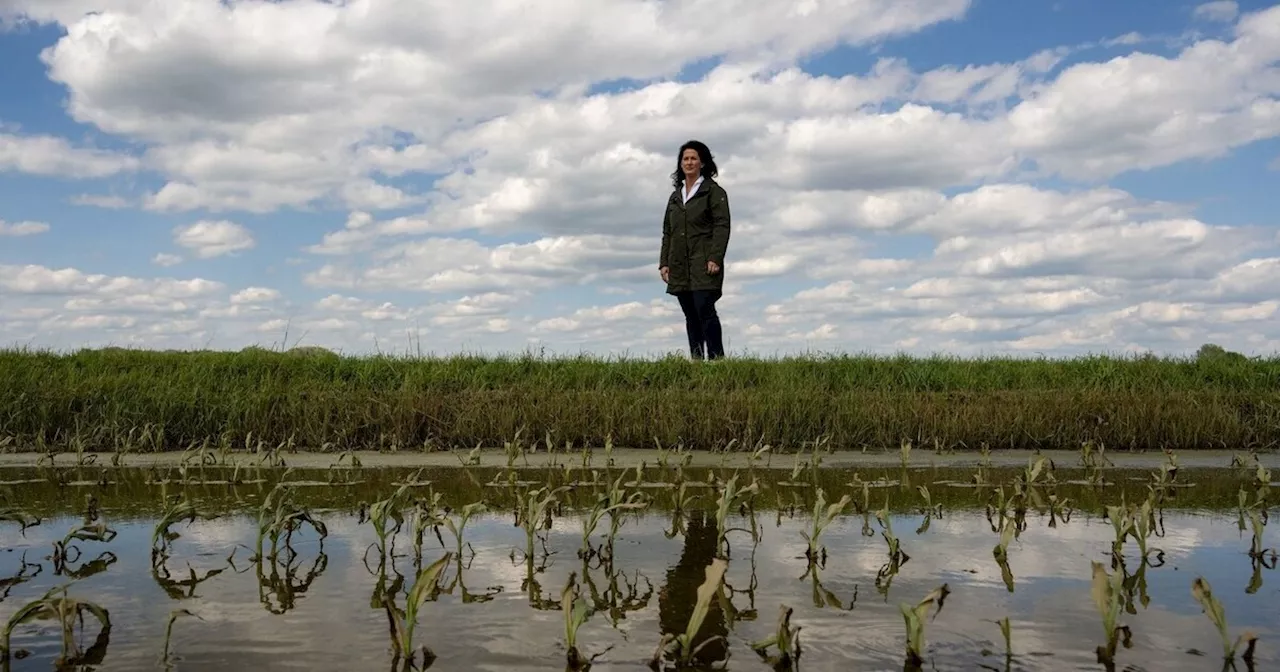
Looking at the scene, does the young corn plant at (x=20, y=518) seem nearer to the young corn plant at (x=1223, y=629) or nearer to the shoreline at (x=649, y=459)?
the shoreline at (x=649, y=459)

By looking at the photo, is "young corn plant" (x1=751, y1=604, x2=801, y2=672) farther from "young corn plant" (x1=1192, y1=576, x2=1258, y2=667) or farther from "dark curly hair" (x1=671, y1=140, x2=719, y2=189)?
"dark curly hair" (x1=671, y1=140, x2=719, y2=189)

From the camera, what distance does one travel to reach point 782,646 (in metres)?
2.11

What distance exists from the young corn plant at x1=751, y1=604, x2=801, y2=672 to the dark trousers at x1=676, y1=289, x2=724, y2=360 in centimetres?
784

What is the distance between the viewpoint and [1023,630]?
238 centimetres

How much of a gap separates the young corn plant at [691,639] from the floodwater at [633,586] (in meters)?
0.04

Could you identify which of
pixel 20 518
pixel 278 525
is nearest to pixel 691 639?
pixel 278 525

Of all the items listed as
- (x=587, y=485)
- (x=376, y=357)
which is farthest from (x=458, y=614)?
(x=376, y=357)

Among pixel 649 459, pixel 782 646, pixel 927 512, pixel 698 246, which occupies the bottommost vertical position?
pixel 782 646

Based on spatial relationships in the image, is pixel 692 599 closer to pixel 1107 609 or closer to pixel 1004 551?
pixel 1107 609

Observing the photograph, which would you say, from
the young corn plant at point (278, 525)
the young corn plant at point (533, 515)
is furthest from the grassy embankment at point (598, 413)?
the young corn plant at point (278, 525)

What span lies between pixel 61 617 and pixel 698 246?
8.60m

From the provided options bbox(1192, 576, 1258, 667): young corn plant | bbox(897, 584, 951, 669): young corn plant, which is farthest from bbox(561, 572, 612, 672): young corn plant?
bbox(1192, 576, 1258, 667): young corn plant

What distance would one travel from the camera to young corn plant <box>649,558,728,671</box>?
6.85 ft

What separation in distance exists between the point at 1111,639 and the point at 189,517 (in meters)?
3.29
